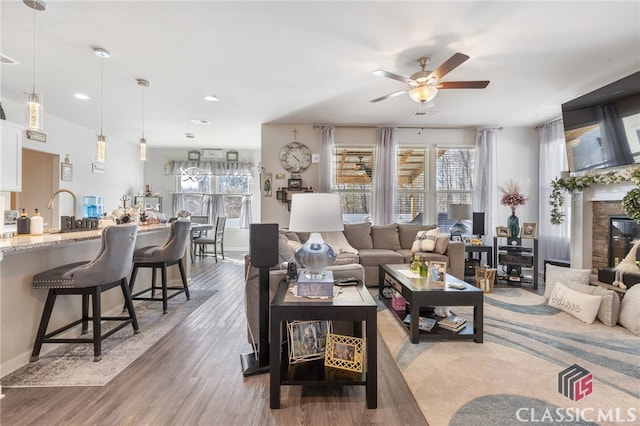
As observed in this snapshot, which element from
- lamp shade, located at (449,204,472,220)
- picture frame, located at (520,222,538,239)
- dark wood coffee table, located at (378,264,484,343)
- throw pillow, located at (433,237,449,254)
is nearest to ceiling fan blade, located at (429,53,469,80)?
dark wood coffee table, located at (378,264,484,343)

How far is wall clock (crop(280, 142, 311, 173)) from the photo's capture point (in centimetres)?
543

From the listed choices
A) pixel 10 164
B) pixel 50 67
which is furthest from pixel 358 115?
pixel 10 164

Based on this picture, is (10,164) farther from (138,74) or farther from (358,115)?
(358,115)

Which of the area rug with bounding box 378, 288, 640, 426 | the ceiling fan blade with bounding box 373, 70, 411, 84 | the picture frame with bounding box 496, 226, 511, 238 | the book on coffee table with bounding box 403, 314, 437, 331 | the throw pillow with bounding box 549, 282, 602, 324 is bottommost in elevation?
the area rug with bounding box 378, 288, 640, 426

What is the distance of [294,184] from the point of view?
539 cm

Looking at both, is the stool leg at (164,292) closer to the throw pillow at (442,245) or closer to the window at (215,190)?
the throw pillow at (442,245)

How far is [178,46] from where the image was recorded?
277 centimetres

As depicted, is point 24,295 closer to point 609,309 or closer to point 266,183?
point 266,183

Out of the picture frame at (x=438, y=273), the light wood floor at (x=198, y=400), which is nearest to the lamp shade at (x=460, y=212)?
the picture frame at (x=438, y=273)

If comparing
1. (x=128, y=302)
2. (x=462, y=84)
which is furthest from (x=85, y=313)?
(x=462, y=84)

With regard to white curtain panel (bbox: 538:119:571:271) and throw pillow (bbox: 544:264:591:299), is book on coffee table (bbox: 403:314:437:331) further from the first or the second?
white curtain panel (bbox: 538:119:571:271)

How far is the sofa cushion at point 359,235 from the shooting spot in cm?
480

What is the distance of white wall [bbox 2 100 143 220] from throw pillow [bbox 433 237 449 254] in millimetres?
6244

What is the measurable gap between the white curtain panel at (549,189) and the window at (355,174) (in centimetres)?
296
